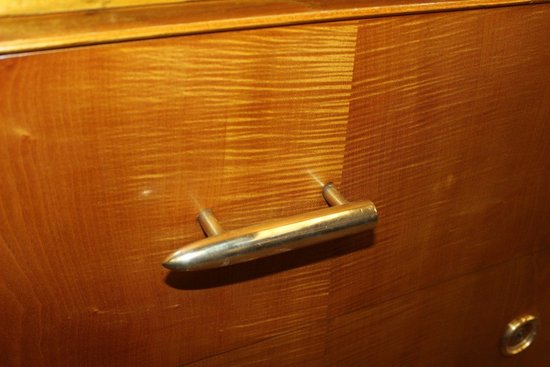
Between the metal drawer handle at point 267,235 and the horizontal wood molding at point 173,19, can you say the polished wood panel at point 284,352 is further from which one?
the horizontal wood molding at point 173,19

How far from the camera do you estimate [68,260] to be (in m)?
0.29

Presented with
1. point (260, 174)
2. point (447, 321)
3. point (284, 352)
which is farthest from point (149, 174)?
point (447, 321)

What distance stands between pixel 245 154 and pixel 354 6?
0.10 meters

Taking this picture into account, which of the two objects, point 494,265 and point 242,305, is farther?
point 494,265

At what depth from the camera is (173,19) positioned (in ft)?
0.88

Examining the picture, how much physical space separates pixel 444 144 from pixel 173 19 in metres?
0.20

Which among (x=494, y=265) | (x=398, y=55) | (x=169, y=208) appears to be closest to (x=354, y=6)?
(x=398, y=55)

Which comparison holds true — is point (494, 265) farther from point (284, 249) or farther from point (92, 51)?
point (92, 51)

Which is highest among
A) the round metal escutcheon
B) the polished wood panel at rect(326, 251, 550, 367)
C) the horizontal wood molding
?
the horizontal wood molding

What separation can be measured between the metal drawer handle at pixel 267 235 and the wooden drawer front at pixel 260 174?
28mm

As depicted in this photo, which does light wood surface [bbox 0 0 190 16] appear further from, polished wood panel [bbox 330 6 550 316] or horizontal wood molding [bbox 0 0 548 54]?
polished wood panel [bbox 330 6 550 316]

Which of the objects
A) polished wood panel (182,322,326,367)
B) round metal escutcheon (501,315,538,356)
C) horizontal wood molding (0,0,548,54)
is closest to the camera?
horizontal wood molding (0,0,548,54)

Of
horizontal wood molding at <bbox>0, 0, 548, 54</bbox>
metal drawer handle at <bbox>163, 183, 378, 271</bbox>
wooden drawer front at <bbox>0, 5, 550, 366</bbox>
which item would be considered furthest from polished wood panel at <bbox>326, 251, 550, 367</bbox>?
horizontal wood molding at <bbox>0, 0, 548, 54</bbox>

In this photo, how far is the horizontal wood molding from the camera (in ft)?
0.80
